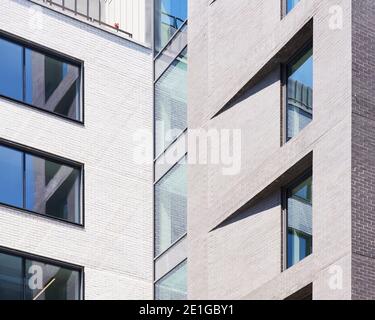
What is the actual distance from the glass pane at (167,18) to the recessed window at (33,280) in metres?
7.87

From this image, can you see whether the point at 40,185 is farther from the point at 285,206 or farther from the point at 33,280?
the point at 285,206

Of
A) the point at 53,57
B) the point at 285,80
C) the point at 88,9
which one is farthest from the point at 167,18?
the point at 285,80

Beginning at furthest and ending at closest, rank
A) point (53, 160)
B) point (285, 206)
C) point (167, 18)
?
Result: point (167, 18) → point (53, 160) → point (285, 206)

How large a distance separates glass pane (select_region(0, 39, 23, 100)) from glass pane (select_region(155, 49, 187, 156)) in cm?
421

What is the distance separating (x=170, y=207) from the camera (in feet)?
113

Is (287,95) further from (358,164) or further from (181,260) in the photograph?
(181,260)

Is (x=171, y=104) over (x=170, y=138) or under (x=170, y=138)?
over

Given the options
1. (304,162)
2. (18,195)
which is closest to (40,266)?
(18,195)

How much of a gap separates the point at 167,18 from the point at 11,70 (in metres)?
5.23

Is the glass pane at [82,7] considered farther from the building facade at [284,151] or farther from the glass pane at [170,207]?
the building facade at [284,151]

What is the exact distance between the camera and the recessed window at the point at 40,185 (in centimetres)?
3369

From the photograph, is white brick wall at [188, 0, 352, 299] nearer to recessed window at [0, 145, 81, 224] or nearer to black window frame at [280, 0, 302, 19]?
black window frame at [280, 0, 302, 19]

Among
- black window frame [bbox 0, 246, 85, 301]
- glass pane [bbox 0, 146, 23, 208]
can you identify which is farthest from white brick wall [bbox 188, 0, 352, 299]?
glass pane [bbox 0, 146, 23, 208]

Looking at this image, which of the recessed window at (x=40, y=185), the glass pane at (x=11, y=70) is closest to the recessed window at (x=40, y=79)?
the glass pane at (x=11, y=70)
